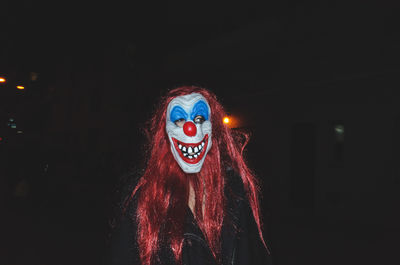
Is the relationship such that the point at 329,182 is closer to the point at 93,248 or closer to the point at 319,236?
the point at 319,236

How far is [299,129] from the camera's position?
10.8 m

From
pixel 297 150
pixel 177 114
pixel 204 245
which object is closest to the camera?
pixel 204 245

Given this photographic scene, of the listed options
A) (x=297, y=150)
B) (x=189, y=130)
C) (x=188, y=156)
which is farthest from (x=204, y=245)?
(x=297, y=150)

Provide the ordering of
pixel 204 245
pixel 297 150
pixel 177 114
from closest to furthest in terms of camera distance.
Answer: pixel 204 245 → pixel 177 114 → pixel 297 150

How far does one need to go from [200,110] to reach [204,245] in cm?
89

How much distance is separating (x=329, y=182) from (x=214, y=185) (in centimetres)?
821

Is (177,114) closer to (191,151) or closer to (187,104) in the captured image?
(187,104)

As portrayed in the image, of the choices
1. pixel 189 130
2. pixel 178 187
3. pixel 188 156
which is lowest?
pixel 178 187

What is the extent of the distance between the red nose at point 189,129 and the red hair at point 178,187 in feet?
0.77

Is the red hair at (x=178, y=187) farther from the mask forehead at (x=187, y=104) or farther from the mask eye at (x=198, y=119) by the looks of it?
the mask eye at (x=198, y=119)

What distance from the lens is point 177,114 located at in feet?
7.29

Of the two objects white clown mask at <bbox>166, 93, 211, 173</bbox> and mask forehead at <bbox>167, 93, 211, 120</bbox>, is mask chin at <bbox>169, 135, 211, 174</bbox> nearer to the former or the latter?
white clown mask at <bbox>166, 93, 211, 173</bbox>

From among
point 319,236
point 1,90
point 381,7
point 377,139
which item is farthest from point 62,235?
point 1,90

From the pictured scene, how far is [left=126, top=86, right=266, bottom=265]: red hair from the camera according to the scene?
6.79 ft
